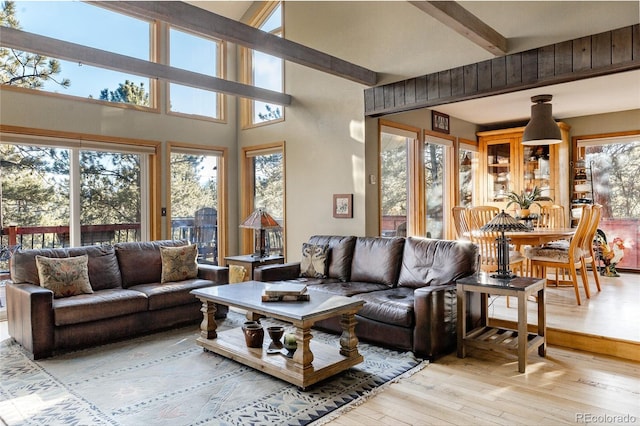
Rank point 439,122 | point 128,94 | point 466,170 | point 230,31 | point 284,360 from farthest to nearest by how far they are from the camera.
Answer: point 466,170
point 439,122
point 128,94
point 230,31
point 284,360

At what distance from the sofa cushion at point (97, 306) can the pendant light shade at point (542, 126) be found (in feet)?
15.4

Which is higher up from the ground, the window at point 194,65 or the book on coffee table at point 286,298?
the window at point 194,65

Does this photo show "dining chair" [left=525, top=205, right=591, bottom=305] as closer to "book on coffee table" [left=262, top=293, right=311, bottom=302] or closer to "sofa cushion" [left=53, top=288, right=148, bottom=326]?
"book on coffee table" [left=262, top=293, right=311, bottom=302]

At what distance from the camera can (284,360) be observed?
117 inches

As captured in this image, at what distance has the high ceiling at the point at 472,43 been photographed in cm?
359

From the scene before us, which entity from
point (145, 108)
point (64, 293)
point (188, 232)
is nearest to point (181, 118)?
point (145, 108)

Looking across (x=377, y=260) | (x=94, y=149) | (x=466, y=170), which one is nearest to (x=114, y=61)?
(x=94, y=149)

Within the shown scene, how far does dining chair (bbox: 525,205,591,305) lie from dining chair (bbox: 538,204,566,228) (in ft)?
2.99

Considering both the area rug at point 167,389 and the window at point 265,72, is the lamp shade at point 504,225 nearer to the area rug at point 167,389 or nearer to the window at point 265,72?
the area rug at point 167,389

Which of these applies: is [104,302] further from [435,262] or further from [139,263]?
[435,262]

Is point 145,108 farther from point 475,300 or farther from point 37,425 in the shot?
point 475,300

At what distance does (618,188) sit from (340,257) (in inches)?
180

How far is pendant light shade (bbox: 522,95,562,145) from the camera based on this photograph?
516cm

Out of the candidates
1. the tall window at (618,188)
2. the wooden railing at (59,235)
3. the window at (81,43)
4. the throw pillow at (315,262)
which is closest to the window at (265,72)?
the window at (81,43)
